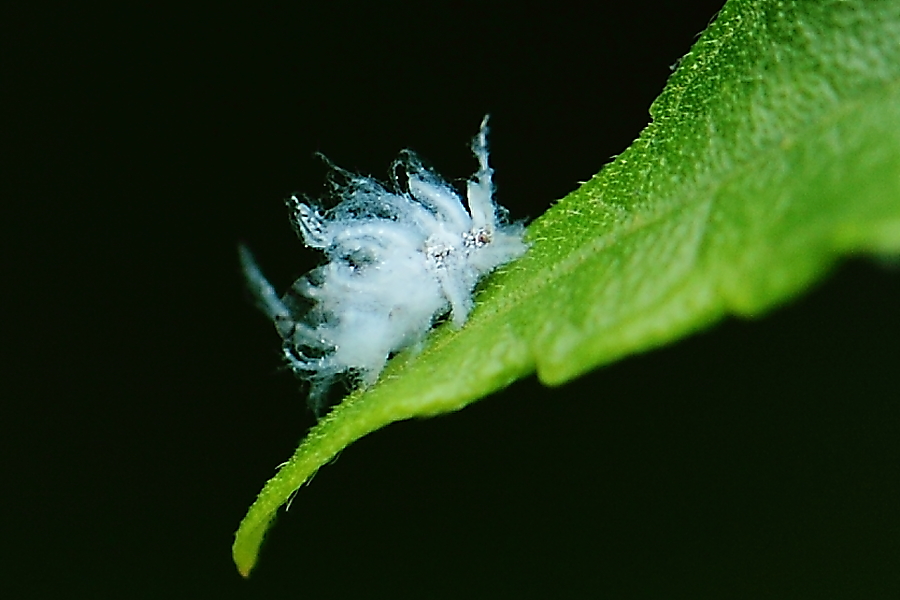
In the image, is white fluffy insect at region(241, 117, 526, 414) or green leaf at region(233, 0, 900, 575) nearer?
green leaf at region(233, 0, 900, 575)

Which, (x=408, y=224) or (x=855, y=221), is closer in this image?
(x=855, y=221)

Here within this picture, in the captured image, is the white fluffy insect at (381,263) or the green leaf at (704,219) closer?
the green leaf at (704,219)

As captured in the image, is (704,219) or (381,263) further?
(381,263)

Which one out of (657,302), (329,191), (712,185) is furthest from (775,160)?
(329,191)

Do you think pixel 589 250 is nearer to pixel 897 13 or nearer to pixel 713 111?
pixel 713 111

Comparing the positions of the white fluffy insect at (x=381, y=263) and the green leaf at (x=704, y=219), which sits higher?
the white fluffy insect at (x=381, y=263)
